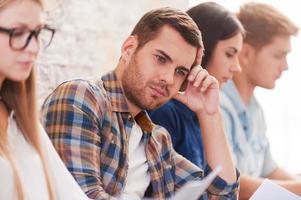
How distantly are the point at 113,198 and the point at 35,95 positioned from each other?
26 cm

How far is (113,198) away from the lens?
1.15 metres

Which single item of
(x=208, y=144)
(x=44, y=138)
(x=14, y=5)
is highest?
(x=14, y=5)

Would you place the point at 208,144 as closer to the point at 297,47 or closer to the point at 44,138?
the point at 44,138

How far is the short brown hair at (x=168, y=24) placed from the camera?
1325mm

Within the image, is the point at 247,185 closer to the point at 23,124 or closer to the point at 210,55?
the point at 210,55

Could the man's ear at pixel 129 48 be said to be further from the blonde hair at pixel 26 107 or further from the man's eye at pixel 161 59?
the blonde hair at pixel 26 107

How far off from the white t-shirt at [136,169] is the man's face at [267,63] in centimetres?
82

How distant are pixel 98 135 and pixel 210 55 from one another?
0.64 meters

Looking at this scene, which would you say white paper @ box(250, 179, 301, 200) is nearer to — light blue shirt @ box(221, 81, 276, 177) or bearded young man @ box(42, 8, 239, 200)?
bearded young man @ box(42, 8, 239, 200)

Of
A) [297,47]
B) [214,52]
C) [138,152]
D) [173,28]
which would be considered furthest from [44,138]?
[297,47]

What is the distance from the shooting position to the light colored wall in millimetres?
1796

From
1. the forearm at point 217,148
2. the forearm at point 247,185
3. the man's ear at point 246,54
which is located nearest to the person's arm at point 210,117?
the forearm at point 217,148

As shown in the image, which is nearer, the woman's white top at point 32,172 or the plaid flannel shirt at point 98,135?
the woman's white top at point 32,172

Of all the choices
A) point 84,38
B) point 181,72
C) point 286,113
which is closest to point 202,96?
point 181,72
